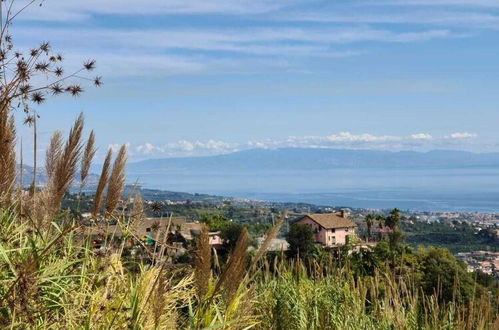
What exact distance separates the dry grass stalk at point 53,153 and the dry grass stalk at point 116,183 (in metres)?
0.23

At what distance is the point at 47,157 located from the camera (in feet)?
8.21

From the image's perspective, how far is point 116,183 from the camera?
2.63 m

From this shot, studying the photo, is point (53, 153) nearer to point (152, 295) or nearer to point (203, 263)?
point (152, 295)

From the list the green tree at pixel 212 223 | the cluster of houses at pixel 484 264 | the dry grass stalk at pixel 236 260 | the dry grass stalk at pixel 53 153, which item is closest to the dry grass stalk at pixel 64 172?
the dry grass stalk at pixel 53 153

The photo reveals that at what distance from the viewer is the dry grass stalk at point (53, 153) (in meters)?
2.46

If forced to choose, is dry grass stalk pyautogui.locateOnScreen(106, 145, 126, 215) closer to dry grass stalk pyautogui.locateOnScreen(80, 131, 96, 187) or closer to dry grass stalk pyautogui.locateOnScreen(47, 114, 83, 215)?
dry grass stalk pyautogui.locateOnScreen(80, 131, 96, 187)

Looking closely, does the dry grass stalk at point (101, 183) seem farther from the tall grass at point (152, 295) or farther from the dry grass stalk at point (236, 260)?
the dry grass stalk at point (236, 260)

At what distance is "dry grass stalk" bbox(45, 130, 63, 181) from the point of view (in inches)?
97.0

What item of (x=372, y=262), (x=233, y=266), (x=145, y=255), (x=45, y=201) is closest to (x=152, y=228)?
(x=145, y=255)

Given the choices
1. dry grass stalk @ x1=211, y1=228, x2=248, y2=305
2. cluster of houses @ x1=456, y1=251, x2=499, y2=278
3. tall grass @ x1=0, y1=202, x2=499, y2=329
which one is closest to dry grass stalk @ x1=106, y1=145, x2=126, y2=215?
tall grass @ x1=0, y1=202, x2=499, y2=329

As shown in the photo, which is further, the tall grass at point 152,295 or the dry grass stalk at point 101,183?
the dry grass stalk at point 101,183

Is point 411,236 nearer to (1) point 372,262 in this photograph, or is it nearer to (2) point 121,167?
(1) point 372,262

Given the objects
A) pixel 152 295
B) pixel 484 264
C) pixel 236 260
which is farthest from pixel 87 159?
pixel 484 264

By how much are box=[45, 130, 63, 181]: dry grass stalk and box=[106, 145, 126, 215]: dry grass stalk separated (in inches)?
9.2
